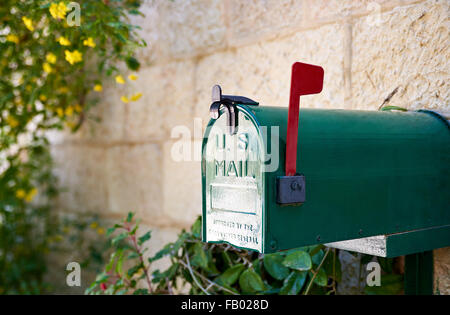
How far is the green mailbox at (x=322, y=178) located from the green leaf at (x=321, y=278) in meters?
0.25

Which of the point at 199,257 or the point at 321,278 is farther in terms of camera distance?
the point at 199,257

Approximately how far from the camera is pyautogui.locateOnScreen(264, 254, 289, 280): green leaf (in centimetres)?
154

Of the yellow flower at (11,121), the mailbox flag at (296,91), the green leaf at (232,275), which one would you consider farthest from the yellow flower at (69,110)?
the mailbox flag at (296,91)

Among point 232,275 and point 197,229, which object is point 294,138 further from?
point 197,229

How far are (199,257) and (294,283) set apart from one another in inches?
14.5

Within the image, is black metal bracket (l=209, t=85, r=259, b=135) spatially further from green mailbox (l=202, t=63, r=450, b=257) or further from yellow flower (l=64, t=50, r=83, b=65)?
yellow flower (l=64, t=50, r=83, b=65)

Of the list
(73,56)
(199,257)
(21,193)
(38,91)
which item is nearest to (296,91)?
(199,257)

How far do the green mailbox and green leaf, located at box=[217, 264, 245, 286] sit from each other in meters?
0.49

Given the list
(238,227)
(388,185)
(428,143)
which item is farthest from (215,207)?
(428,143)

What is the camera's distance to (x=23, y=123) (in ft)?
8.73

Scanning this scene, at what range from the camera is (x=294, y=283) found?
1.51 metres

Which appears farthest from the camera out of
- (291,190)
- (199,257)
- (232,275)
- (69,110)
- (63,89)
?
(69,110)

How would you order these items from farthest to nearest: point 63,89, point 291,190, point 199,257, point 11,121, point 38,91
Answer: point 63,89
point 11,121
point 38,91
point 199,257
point 291,190

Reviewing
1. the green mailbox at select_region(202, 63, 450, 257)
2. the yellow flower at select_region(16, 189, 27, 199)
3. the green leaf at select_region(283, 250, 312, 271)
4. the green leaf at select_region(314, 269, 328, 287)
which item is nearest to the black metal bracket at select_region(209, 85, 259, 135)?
the green mailbox at select_region(202, 63, 450, 257)
